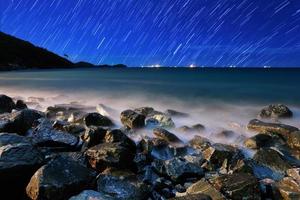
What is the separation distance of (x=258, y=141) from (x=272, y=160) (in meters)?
1.79

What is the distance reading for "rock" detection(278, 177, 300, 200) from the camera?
20.5ft

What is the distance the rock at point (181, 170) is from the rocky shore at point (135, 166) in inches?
0.6

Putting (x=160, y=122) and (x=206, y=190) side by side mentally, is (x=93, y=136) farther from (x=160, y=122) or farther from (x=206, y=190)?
(x=206, y=190)

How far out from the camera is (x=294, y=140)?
396 inches

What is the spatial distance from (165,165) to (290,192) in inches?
103

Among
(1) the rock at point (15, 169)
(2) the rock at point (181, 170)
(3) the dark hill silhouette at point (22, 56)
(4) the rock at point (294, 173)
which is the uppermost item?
(3) the dark hill silhouette at point (22, 56)

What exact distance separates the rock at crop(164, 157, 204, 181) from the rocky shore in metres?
0.01

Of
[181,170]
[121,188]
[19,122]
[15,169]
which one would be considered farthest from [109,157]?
[19,122]

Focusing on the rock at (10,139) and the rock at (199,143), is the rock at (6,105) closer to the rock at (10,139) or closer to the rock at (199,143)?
the rock at (10,139)

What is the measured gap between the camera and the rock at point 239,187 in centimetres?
617

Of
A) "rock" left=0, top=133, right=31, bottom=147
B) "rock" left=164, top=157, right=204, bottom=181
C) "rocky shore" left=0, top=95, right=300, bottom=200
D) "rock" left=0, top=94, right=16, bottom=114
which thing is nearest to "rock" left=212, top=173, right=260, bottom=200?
"rocky shore" left=0, top=95, right=300, bottom=200

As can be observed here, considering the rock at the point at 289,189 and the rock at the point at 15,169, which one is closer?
the rock at the point at 15,169

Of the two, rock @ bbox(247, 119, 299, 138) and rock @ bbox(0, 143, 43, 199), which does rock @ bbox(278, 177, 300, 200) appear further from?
rock @ bbox(0, 143, 43, 199)

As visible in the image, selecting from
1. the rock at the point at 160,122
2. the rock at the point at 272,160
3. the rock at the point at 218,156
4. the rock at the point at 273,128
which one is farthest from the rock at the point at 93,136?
the rock at the point at 273,128
